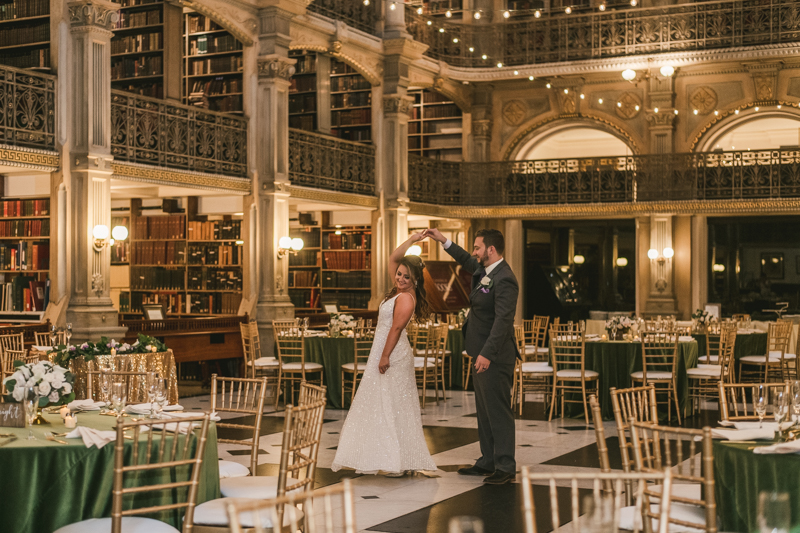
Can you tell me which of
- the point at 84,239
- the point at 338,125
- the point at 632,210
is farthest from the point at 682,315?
the point at 84,239

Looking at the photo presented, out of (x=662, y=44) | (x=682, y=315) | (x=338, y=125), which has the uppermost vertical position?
(x=662, y=44)

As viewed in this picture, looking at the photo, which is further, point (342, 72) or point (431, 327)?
point (342, 72)

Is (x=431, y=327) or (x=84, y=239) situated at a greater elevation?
(x=84, y=239)

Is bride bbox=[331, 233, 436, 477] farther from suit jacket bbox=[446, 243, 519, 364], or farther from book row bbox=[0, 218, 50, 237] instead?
book row bbox=[0, 218, 50, 237]

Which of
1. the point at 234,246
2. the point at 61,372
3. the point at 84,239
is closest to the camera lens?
the point at 61,372

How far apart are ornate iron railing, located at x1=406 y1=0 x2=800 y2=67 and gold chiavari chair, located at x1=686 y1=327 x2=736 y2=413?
821cm

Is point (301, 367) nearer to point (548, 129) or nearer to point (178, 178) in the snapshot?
point (178, 178)

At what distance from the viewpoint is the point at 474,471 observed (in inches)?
264

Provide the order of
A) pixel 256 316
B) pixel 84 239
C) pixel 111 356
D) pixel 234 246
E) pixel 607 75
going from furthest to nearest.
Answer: pixel 607 75 → pixel 234 246 → pixel 256 316 → pixel 84 239 → pixel 111 356

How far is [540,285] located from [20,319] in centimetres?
1149

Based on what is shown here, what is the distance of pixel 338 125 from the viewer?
59.1ft

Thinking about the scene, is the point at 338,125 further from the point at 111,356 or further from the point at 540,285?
the point at 111,356

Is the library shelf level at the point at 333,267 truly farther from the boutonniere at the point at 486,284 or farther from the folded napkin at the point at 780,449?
the folded napkin at the point at 780,449

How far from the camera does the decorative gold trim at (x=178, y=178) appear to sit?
1159 centimetres
